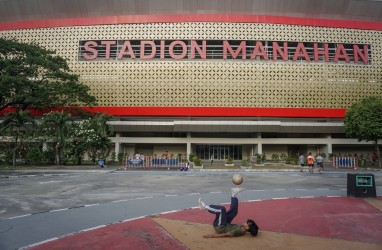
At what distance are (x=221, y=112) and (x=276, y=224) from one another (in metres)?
35.5

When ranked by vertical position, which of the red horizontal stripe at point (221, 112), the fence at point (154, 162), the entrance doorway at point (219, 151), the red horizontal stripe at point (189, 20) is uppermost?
the red horizontal stripe at point (189, 20)

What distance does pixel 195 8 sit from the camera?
148 ft

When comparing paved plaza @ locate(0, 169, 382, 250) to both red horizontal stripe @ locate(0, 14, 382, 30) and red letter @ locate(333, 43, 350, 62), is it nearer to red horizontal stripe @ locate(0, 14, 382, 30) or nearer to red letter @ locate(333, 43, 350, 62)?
red horizontal stripe @ locate(0, 14, 382, 30)

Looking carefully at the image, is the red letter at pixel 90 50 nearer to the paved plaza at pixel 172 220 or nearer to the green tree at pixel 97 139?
the green tree at pixel 97 139

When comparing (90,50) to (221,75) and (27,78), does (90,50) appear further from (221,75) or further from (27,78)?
(221,75)

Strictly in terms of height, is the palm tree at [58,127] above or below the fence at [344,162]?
above

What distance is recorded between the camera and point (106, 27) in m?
44.4

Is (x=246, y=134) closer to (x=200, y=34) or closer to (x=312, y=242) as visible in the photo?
(x=200, y=34)

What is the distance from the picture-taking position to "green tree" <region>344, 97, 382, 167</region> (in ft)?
109

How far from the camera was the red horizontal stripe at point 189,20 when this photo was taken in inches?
1708

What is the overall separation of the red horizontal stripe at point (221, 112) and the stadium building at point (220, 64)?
15 cm

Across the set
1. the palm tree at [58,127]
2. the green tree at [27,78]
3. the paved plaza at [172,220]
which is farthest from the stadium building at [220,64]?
the paved plaza at [172,220]

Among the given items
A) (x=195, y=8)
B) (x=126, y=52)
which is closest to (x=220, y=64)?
(x=195, y=8)

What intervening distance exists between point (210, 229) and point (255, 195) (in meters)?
5.89
